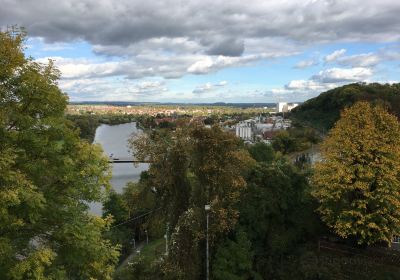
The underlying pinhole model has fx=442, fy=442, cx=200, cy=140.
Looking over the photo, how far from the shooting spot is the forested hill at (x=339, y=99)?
5262cm

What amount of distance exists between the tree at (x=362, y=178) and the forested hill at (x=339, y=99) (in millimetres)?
28407

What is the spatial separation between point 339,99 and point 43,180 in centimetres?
5477

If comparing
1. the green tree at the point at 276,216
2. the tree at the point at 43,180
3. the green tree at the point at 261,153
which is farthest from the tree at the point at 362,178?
the green tree at the point at 261,153

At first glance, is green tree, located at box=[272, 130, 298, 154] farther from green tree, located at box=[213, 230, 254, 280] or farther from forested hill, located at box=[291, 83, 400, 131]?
green tree, located at box=[213, 230, 254, 280]

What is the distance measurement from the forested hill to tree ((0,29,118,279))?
41344 millimetres

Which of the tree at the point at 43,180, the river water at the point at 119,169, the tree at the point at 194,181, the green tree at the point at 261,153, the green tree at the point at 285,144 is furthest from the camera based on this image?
the green tree at the point at 285,144

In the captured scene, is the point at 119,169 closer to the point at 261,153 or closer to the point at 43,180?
the point at 261,153

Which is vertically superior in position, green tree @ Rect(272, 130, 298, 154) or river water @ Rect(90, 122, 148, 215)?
green tree @ Rect(272, 130, 298, 154)

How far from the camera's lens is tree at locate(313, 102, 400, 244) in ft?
58.7

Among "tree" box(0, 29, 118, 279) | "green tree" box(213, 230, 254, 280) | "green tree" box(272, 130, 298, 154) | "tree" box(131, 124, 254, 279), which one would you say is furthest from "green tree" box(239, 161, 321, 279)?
"green tree" box(272, 130, 298, 154)

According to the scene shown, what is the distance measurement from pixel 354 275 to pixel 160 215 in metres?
A: 8.25

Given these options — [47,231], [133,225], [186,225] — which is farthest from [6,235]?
[133,225]

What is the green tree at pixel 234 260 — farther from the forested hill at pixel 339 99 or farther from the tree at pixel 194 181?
the forested hill at pixel 339 99

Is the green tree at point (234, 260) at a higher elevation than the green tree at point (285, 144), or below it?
higher
